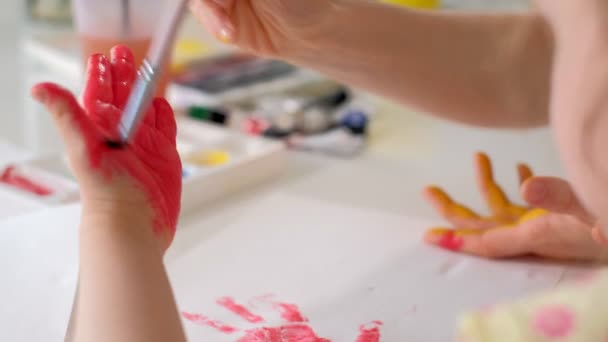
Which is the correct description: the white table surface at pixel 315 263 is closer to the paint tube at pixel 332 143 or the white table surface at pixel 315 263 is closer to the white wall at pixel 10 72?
the paint tube at pixel 332 143

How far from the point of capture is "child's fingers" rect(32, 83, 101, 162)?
0.43 metres

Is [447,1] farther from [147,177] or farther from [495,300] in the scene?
[147,177]

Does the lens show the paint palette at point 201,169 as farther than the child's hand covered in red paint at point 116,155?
Yes

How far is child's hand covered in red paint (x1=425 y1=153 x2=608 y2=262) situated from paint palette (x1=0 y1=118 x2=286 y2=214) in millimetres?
185

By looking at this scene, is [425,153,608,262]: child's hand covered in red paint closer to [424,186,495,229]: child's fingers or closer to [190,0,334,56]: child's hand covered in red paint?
[424,186,495,229]: child's fingers

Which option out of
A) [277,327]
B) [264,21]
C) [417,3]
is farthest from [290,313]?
[417,3]

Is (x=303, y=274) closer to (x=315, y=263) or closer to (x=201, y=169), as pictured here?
(x=315, y=263)

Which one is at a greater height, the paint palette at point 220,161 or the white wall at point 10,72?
the paint palette at point 220,161

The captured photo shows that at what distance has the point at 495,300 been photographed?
59 cm

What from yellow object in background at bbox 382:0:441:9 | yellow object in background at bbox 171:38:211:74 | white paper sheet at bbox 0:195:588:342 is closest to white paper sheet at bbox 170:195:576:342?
white paper sheet at bbox 0:195:588:342

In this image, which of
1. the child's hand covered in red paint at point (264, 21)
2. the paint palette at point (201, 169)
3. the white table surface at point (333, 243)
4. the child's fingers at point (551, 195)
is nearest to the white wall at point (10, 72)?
the paint palette at point (201, 169)

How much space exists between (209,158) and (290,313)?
278 mm

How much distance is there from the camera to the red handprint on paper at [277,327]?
1.72ft

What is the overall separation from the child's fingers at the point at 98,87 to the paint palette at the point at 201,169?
0.62 feet
